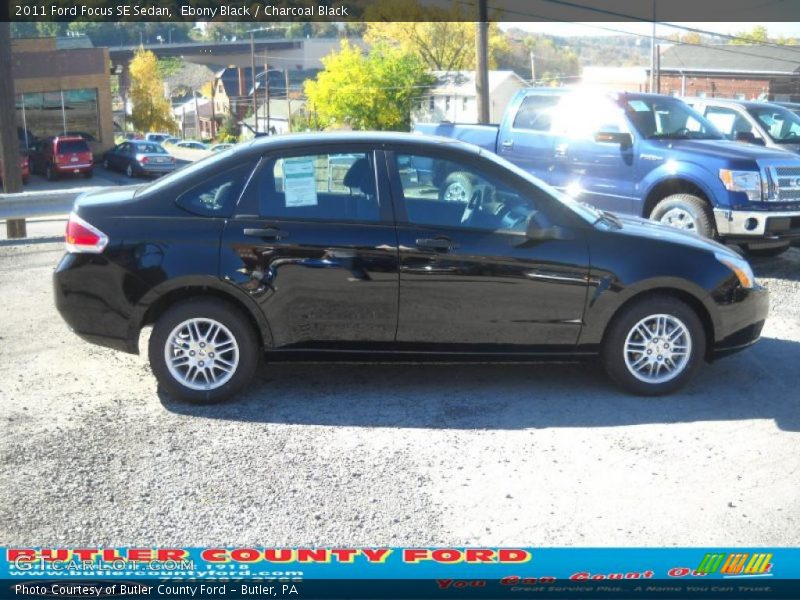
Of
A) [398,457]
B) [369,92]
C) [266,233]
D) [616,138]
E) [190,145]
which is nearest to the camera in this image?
[398,457]

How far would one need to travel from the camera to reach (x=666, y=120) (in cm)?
1096

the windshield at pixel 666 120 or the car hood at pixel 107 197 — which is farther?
the windshield at pixel 666 120

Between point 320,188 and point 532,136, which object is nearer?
point 320,188

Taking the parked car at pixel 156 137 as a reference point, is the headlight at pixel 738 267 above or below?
below

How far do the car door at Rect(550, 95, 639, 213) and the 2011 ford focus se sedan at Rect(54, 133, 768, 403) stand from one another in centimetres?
472

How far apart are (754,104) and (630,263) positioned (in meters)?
9.50

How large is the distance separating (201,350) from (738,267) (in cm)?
347

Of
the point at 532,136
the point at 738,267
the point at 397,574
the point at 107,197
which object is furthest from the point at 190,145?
the point at 397,574

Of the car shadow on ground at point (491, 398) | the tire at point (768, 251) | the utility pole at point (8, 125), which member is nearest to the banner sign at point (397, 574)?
the car shadow on ground at point (491, 398)

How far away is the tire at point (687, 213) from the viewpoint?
389 inches

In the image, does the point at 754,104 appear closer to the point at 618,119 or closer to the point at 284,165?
the point at 618,119

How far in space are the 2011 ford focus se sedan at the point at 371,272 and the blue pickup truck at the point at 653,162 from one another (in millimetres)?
3942

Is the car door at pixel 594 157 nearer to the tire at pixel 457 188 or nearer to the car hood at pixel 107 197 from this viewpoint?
the tire at pixel 457 188

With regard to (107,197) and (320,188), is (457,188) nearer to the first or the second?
(320,188)
